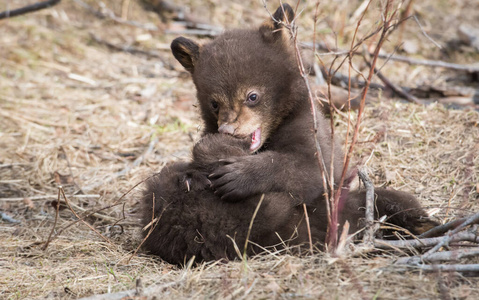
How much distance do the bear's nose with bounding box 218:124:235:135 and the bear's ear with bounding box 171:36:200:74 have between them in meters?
0.88

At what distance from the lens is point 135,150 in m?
5.94

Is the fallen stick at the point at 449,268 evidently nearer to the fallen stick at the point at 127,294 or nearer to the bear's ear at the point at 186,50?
the fallen stick at the point at 127,294

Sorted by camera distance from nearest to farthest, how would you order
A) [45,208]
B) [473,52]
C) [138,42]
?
[45,208]
[473,52]
[138,42]

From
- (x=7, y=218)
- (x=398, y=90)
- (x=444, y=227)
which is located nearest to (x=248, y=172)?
(x=444, y=227)

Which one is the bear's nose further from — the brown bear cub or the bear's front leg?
the bear's front leg

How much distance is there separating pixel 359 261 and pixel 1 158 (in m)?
4.44

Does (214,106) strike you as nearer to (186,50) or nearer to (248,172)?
(186,50)

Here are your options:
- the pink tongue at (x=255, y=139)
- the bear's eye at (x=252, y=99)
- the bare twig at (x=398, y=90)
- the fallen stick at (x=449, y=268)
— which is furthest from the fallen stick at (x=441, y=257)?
the bare twig at (x=398, y=90)

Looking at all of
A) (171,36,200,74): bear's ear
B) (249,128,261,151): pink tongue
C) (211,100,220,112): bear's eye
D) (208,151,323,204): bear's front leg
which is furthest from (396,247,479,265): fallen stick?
(171,36,200,74): bear's ear

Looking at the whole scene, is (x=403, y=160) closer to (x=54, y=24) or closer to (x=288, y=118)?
(x=288, y=118)

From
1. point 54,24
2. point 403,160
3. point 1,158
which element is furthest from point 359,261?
point 54,24

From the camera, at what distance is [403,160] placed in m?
4.95

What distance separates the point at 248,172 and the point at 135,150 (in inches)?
112

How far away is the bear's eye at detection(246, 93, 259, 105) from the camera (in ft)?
13.3
